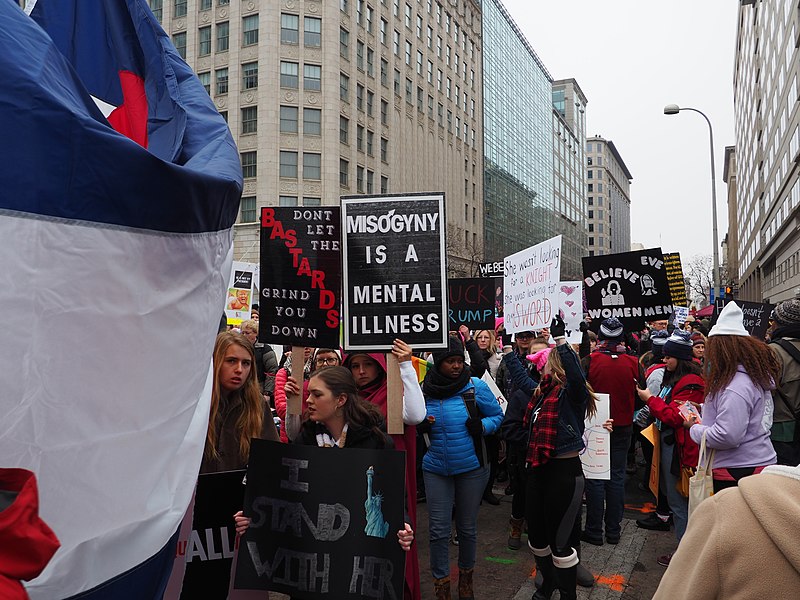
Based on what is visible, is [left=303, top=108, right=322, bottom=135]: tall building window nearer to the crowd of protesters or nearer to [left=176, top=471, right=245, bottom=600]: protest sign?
the crowd of protesters

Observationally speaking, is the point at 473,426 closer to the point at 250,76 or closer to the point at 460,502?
the point at 460,502

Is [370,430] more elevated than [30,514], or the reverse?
[30,514]

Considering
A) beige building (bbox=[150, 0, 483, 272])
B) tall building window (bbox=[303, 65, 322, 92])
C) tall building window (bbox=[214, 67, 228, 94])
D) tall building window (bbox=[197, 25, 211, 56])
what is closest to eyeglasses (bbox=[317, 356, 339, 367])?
beige building (bbox=[150, 0, 483, 272])

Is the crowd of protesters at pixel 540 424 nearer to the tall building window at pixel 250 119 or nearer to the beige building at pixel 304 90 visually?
the beige building at pixel 304 90

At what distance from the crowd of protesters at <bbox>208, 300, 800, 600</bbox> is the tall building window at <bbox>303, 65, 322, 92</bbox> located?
131 ft

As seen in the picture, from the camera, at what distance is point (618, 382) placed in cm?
666

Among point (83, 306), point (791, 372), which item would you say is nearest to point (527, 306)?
point (791, 372)

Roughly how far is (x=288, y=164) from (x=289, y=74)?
246 inches

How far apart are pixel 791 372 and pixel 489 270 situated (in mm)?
15027

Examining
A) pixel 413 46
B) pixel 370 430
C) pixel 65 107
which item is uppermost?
pixel 413 46

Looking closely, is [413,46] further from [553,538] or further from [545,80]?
[553,538]

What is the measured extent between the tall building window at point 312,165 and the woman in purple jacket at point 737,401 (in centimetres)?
4023

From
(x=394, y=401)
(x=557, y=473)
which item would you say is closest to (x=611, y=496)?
(x=557, y=473)

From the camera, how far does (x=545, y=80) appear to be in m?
95.6
